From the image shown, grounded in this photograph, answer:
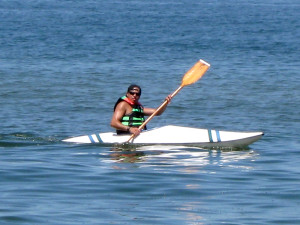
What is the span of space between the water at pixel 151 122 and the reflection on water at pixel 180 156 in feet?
0.05

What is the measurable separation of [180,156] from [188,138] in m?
0.87

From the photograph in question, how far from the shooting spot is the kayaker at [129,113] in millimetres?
13641

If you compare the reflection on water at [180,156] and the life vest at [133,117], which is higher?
the life vest at [133,117]

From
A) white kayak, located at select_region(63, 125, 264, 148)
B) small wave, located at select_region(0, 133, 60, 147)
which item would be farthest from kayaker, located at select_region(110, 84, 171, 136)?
small wave, located at select_region(0, 133, 60, 147)

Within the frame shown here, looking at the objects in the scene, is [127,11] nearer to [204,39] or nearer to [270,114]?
[204,39]

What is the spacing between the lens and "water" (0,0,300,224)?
9.34 meters

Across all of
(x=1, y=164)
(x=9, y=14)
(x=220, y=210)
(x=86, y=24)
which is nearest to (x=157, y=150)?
(x=1, y=164)

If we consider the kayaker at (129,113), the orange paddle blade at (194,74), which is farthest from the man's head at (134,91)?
the orange paddle blade at (194,74)

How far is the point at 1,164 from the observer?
11789 millimetres

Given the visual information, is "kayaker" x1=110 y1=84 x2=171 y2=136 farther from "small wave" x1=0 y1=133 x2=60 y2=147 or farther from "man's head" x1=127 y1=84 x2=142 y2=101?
"small wave" x1=0 y1=133 x2=60 y2=147

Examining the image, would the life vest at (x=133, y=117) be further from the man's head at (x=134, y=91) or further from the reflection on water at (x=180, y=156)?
the reflection on water at (x=180, y=156)

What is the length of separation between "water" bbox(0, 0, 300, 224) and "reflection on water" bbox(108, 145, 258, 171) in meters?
0.02

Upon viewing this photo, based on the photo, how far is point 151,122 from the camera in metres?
17.6

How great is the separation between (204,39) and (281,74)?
11.6 m
